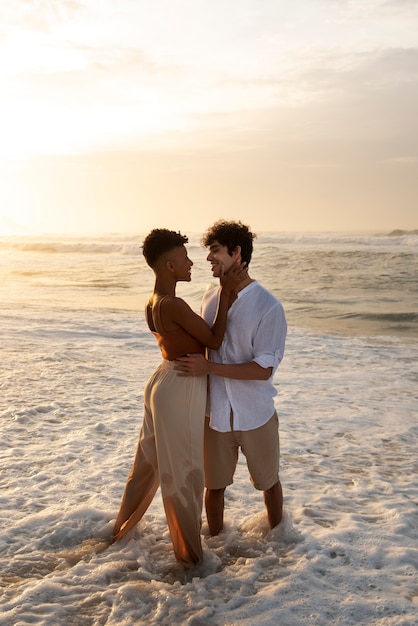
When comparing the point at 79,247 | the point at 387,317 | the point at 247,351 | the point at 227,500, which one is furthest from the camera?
the point at 79,247

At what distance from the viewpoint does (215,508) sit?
177 inches

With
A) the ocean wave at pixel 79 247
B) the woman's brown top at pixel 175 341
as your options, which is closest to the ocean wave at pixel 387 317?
the woman's brown top at pixel 175 341

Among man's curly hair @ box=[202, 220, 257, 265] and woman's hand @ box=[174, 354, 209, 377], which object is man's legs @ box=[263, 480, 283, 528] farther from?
man's curly hair @ box=[202, 220, 257, 265]

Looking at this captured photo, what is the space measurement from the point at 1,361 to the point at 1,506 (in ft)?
18.9

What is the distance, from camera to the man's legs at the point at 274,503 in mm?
4349

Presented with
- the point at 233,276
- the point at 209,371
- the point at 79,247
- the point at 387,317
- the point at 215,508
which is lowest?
the point at 387,317

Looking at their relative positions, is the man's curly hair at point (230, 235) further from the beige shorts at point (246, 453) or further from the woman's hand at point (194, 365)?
the beige shorts at point (246, 453)

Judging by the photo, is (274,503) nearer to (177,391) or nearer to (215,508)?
(215,508)

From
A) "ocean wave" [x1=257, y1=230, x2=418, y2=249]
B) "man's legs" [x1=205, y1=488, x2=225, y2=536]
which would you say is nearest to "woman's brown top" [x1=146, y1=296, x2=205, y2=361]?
"man's legs" [x1=205, y1=488, x2=225, y2=536]

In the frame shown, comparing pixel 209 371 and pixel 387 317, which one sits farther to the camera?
pixel 387 317

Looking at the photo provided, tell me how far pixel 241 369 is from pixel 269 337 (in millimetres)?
255

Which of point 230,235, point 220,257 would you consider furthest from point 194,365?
point 230,235

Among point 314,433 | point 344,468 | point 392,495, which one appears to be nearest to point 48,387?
point 314,433

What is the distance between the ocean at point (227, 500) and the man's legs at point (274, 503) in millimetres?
121
